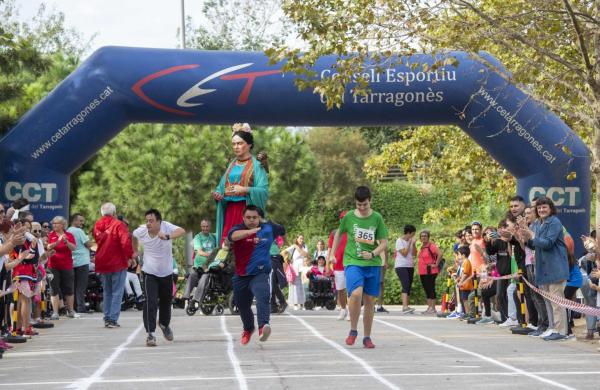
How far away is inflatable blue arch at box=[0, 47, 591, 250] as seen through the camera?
20922mm

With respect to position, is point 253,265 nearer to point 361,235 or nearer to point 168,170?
point 361,235

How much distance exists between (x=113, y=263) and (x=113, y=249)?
24 centimetres

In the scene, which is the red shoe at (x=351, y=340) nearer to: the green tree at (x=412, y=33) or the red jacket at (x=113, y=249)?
the green tree at (x=412, y=33)

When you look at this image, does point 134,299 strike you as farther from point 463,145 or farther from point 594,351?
point 594,351

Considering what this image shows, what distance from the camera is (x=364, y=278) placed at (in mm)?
14711

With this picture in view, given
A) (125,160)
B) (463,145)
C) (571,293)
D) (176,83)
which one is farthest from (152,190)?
(571,293)

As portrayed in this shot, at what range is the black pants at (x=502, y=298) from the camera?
1956 cm

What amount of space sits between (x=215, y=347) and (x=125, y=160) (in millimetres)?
27123

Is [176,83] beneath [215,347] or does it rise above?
above

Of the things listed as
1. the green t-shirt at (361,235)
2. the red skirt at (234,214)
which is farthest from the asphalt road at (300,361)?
the red skirt at (234,214)

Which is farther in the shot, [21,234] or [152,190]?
[152,190]

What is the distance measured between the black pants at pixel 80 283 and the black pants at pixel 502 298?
814 cm

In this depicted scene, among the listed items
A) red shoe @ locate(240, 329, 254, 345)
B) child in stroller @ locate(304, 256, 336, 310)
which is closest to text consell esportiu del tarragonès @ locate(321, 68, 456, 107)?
red shoe @ locate(240, 329, 254, 345)

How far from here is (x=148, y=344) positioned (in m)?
15.4
